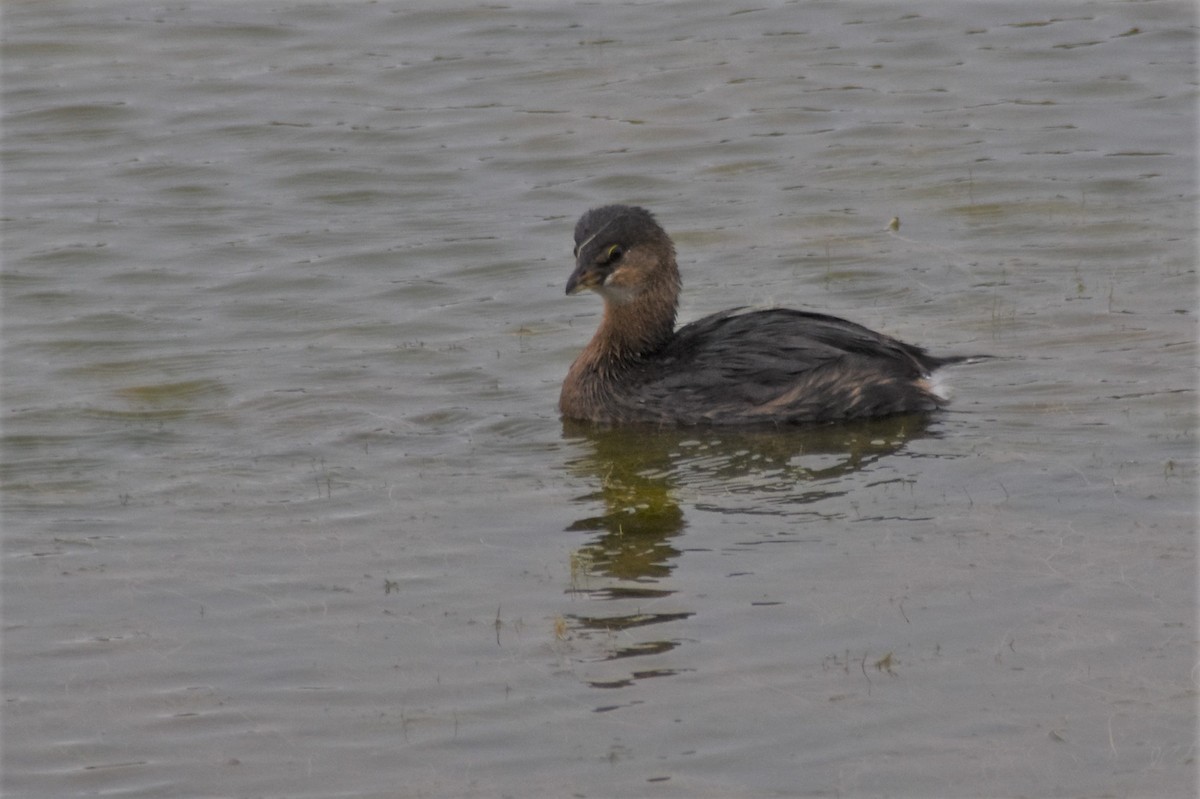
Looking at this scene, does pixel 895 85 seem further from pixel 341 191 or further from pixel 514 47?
pixel 341 191

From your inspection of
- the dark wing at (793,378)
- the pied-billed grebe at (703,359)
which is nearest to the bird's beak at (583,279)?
the pied-billed grebe at (703,359)

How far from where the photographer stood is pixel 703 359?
10.8 meters

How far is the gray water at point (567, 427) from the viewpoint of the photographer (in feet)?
22.5

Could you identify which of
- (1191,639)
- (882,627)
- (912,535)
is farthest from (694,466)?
(1191,639)

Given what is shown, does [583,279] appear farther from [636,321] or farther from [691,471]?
[691,471]

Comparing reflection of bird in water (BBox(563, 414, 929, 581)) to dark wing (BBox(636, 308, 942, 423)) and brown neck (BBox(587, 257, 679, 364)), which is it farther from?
brown neck (BBox(587, 257, 679, 364))

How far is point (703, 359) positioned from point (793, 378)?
22.8 inches

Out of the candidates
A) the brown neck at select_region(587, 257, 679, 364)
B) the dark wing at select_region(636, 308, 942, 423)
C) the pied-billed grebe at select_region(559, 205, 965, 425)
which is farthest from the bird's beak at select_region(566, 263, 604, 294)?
the dark wing at select_region(636, 308, 942, 423)

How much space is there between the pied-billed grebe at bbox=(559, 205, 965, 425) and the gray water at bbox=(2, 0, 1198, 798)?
21cm

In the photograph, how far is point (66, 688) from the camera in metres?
7.35

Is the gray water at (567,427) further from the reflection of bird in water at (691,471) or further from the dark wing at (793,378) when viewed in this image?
the dark wing at (793,378)

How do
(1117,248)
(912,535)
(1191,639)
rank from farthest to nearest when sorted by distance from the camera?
(1117,248), (912,535), (1191,639)

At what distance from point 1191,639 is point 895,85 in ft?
36.7

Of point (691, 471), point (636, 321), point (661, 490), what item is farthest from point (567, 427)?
point (661, 490)
